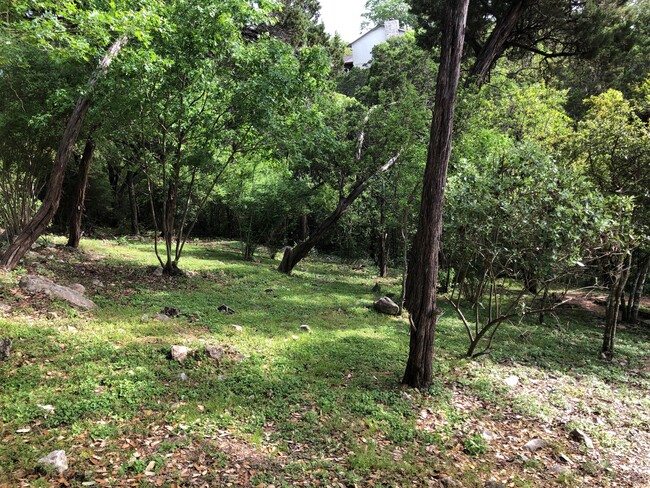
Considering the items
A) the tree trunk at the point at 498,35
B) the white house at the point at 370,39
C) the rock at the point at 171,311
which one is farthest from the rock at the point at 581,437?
the white house at the point at 370,39

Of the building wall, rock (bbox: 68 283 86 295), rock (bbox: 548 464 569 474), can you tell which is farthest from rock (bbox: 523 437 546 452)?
the building wall

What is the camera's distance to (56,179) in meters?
7.66

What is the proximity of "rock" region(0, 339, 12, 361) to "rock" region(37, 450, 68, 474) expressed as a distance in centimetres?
185

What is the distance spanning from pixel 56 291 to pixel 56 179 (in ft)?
8.17

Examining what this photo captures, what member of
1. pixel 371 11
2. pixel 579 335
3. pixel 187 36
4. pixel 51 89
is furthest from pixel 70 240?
pixel 371 11

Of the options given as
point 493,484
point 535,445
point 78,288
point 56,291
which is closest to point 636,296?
point 535,445

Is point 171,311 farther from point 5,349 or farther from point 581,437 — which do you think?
point 581,437

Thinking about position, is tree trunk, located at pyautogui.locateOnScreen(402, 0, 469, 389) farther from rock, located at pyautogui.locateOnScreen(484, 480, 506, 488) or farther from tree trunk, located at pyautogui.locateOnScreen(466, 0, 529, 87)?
tree trunk, located at pyautogui.locateOnScreen(466, 0, 529, 87)

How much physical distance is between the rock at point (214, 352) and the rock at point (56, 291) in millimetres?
2580

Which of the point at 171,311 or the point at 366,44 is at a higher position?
the point at 366,44

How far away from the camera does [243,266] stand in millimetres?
13500

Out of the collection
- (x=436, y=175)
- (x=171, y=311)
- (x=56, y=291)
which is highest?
(x=436, y=175)

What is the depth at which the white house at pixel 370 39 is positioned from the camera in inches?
1419

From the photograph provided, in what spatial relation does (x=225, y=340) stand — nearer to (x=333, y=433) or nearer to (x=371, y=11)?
(x=333, y=433)
